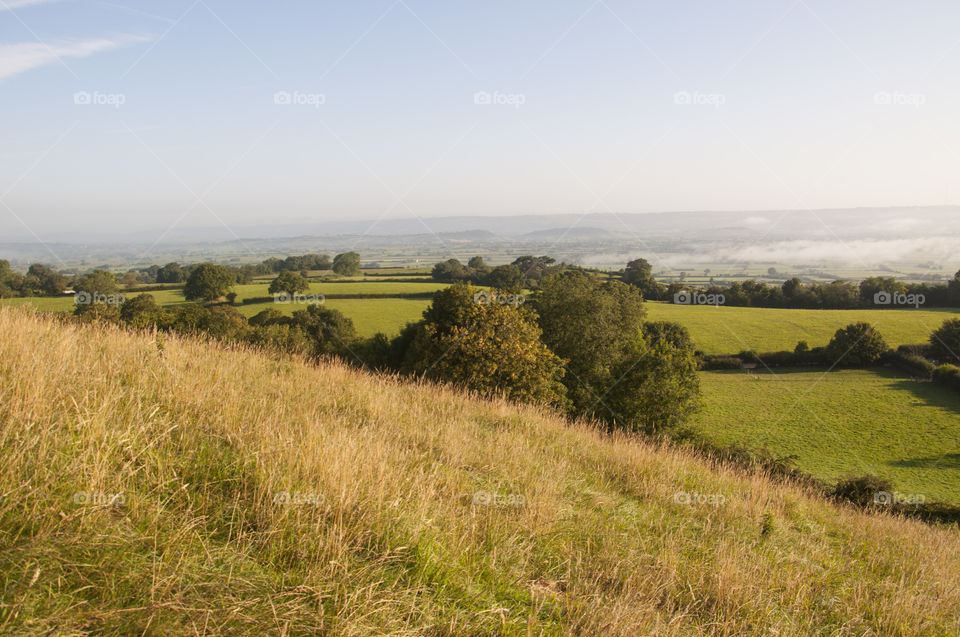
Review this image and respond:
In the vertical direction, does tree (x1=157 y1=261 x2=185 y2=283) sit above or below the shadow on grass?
above

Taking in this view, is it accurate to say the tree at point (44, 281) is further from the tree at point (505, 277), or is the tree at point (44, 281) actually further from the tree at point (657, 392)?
the tree at point (657, 392)

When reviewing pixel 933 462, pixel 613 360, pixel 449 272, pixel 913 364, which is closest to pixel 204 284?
pixel 449 272

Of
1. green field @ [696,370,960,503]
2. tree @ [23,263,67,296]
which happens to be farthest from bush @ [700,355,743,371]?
tree @ [23,263,67,296]

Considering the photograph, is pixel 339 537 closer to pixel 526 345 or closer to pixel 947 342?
pixel 526 345

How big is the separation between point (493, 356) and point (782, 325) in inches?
2121

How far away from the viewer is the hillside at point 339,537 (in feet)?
8.68

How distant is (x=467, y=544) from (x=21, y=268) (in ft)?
212

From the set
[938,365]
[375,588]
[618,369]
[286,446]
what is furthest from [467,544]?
[938,365]

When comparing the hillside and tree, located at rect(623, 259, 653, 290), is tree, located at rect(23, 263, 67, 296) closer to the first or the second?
the hillside

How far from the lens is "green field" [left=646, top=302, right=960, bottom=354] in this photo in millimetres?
58700

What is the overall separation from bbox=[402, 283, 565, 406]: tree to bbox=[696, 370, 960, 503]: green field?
46.4 feet

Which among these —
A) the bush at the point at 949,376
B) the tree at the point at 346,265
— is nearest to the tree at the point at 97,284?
the tree at the point at 346,265

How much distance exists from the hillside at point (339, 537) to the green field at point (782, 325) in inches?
2275

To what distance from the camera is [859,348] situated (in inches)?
2229
